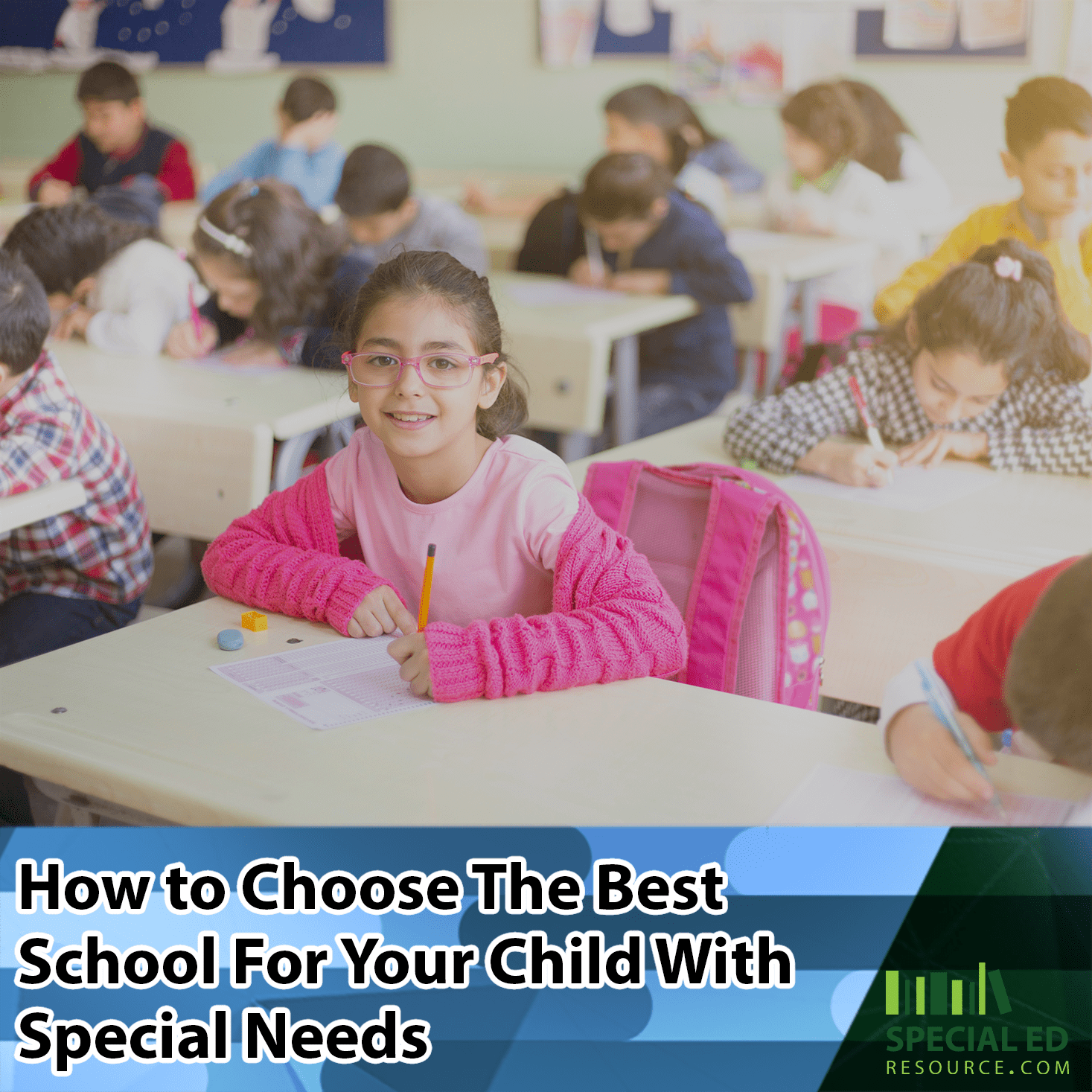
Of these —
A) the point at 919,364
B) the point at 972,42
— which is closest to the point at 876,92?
the point at 972,42

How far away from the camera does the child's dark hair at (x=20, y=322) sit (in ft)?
5.46

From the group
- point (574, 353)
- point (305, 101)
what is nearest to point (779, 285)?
point (574, 353)

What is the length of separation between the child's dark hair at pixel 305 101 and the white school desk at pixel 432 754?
3.27 m

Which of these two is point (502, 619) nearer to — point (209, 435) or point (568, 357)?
point (209, 435)

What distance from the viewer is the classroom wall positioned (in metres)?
4.27

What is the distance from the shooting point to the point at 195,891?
1017 millimetres

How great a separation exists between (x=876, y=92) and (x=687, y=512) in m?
2.83

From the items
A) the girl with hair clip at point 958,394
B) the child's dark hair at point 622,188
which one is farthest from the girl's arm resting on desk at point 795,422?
the child's dark hair at point 622,188

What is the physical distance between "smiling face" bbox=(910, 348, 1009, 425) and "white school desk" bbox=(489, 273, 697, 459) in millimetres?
1078

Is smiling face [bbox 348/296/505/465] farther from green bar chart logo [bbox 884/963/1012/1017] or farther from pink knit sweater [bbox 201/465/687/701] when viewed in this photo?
green bar chart logo [bbox 884/963/1012/1017]

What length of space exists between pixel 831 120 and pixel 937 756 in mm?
3005

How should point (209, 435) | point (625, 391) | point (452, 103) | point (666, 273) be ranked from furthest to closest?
1. point (452, 103)
2. point (666, 273)
3. point (625, 391)
4. point (209, 435)

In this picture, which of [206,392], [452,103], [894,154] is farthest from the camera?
[452,103]

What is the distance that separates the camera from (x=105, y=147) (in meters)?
3.99
